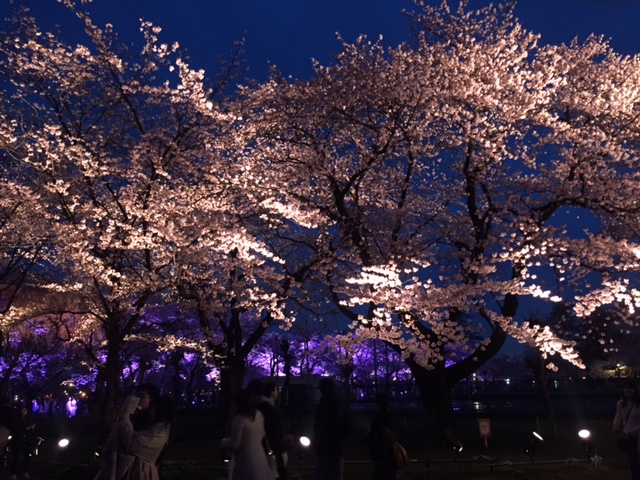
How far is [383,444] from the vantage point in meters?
7.27

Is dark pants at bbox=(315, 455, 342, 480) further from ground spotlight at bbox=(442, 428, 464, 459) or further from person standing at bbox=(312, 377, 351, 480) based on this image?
ground spotlight at bbox=(442, 428, 464, 459)

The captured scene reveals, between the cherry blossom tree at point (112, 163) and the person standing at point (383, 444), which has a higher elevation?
the cherry blossom tree at point (112, 163)

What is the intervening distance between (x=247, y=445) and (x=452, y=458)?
26.0 feet

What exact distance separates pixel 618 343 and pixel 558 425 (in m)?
22.5

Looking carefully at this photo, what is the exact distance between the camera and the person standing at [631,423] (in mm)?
8109

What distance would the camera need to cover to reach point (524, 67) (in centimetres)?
1599

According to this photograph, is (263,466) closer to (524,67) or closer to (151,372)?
(524,67)

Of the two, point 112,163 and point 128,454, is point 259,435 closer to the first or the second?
point 128,454

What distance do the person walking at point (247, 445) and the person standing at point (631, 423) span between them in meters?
5.35

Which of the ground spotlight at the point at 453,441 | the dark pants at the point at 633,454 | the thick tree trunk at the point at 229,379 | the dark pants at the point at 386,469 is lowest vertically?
the dark pants at the point at 386,469

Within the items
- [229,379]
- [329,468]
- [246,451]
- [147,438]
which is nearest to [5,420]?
[329,468]

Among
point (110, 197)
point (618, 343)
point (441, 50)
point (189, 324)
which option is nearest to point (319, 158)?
point (441, 50)

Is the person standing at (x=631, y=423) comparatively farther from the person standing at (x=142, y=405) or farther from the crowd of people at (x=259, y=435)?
the person standing at (x=142, y=405)

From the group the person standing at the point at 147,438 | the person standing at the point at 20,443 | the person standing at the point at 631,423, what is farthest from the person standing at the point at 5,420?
the person standing at the point at 631,423
